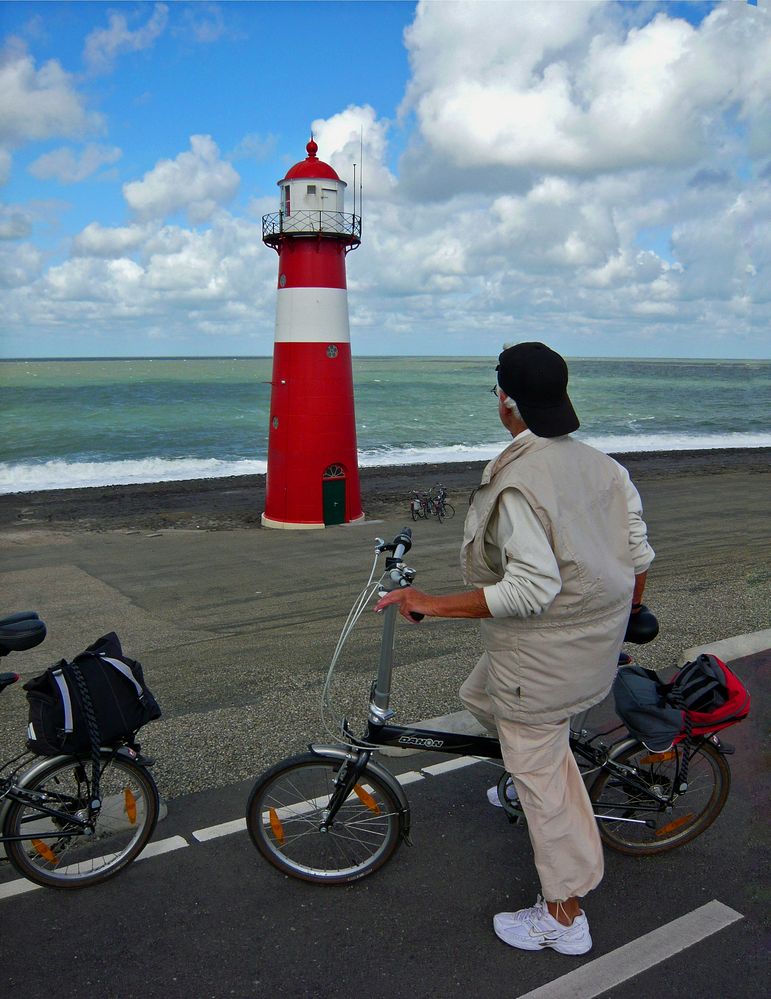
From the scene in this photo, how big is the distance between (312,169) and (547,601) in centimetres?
1443

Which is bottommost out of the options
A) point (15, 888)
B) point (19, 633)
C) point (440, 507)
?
point (440, 507)

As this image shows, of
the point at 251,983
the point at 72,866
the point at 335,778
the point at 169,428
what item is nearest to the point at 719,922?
the point at 335,778

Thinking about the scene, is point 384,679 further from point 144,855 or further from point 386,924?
point 144,855

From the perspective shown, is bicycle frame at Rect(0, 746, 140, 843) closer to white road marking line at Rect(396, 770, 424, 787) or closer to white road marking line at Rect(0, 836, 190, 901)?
white road marking line at Rect(0, 836, 190, 901)

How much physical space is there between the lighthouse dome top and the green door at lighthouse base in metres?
5.66

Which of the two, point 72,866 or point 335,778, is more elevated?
point 335,778

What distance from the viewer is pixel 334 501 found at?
53.0 ft

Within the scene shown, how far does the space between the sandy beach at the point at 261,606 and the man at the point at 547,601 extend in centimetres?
198

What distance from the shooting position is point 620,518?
9.52 feet

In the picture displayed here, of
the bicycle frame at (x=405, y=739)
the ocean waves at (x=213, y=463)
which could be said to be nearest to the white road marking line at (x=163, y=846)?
the bicycle frame at (x=405, y=739)

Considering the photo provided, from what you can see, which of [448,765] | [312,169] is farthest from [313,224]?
[448,765]

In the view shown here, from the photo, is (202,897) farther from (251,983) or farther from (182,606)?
(182,606)

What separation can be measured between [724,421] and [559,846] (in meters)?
53.9

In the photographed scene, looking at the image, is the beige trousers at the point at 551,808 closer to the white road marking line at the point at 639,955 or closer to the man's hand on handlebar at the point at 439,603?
the white road marking line at the point at 639,955
